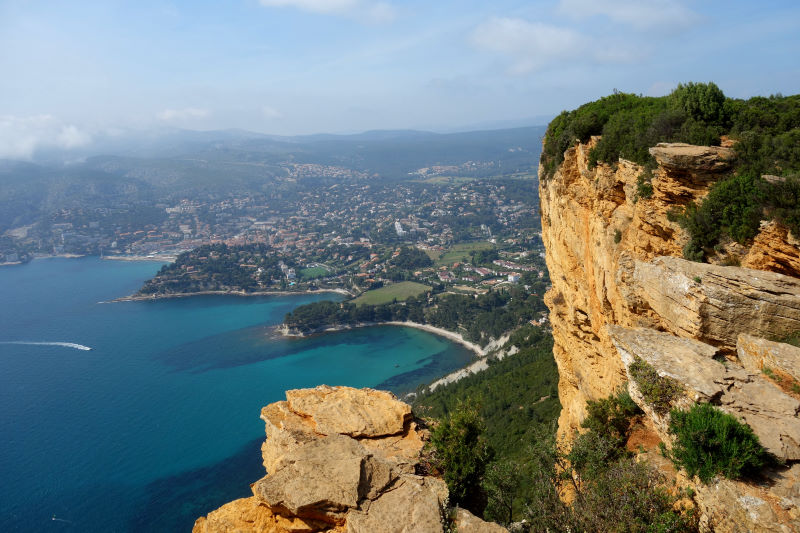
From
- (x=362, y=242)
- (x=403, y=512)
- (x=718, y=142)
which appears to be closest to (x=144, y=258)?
(x=362, y=242)

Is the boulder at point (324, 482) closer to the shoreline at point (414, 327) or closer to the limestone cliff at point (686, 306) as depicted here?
the limestone cliff at point (686, 306)

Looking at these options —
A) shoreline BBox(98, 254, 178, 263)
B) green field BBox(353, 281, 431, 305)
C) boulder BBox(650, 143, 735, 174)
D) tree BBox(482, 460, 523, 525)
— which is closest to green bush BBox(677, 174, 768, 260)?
boulder BBox(650, 143, 735, 174)

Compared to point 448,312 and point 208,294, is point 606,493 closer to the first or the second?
point 448,312

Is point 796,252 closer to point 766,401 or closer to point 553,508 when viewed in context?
point 766,401

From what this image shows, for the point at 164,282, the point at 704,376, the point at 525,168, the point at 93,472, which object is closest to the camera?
the point at 704,376

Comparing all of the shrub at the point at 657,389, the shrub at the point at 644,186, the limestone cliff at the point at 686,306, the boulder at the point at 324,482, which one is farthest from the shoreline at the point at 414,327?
the boulder at the point at 324,482

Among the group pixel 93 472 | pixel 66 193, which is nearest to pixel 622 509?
pixel 93 472
